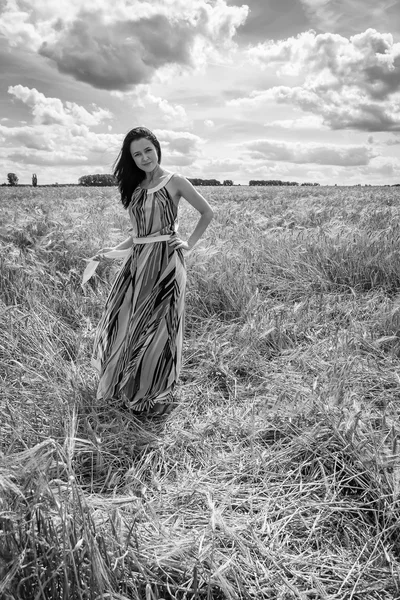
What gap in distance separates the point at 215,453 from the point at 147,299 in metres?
0.95

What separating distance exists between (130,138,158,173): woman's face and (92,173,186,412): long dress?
127 mm

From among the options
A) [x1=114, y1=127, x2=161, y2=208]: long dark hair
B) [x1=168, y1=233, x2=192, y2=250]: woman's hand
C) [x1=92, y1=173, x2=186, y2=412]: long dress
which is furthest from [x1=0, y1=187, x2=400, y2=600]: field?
[x1=114, y1=127, x2=161, y2=208]: long dark hair

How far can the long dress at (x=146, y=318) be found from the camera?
245 centimetres

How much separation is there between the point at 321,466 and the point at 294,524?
0.29m

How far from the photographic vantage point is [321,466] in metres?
1.80

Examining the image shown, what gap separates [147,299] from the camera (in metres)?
2.51

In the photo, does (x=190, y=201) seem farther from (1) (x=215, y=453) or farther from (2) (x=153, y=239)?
(1) (x=215, y=453)

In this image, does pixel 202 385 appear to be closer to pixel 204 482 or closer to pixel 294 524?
pixel 204 482

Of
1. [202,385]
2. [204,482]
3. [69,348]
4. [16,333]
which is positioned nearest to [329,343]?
[202,385]

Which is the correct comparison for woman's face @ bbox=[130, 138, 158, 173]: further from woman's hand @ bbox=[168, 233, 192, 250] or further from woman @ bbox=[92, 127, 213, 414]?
woman's hand @ bbox=[168, 233, 192, 250]

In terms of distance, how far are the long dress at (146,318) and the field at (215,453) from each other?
0.15 m

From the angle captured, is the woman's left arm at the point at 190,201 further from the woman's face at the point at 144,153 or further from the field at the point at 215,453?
the field at the point at 215,453

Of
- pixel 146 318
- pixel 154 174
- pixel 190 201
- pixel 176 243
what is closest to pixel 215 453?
pixel 146 318

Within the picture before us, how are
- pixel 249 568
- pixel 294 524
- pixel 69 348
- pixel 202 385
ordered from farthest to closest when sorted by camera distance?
pixel 69 348 < pixel 202 385 < pixel 294 524 < pixel 249 568
